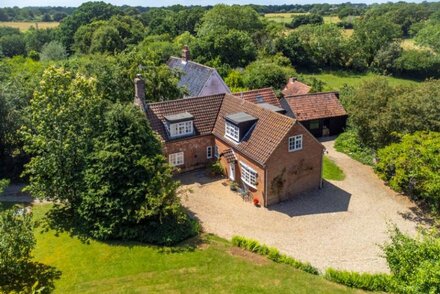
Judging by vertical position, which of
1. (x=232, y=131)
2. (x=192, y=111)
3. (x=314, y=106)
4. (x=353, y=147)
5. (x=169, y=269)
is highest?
(x=192, y=111)

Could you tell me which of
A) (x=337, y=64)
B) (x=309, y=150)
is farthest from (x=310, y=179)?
(x=337, y=64)

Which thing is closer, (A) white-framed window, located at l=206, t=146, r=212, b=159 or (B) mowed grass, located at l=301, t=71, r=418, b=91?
(A) white-framed window, located at l=206, t=146, r=212, b=159

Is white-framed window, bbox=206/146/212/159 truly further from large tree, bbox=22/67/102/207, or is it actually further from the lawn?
large tree, bbox=22/67/102/207

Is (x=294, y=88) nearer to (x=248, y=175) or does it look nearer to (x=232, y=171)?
(x=232, y=171)

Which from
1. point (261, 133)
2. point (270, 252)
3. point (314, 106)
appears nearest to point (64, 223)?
point (270, 252)

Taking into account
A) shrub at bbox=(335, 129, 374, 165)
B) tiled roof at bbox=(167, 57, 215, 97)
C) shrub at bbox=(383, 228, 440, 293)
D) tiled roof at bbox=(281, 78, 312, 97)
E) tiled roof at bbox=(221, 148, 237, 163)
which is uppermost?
tiled roof at bbox=(167, 57, 215, 97)

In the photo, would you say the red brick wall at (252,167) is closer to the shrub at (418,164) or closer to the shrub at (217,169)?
the shrub at (217,169)

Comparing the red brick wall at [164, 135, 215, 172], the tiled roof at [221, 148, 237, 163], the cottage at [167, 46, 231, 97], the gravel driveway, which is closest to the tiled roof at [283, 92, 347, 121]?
the cottage at [167, 46, 231, 97]
